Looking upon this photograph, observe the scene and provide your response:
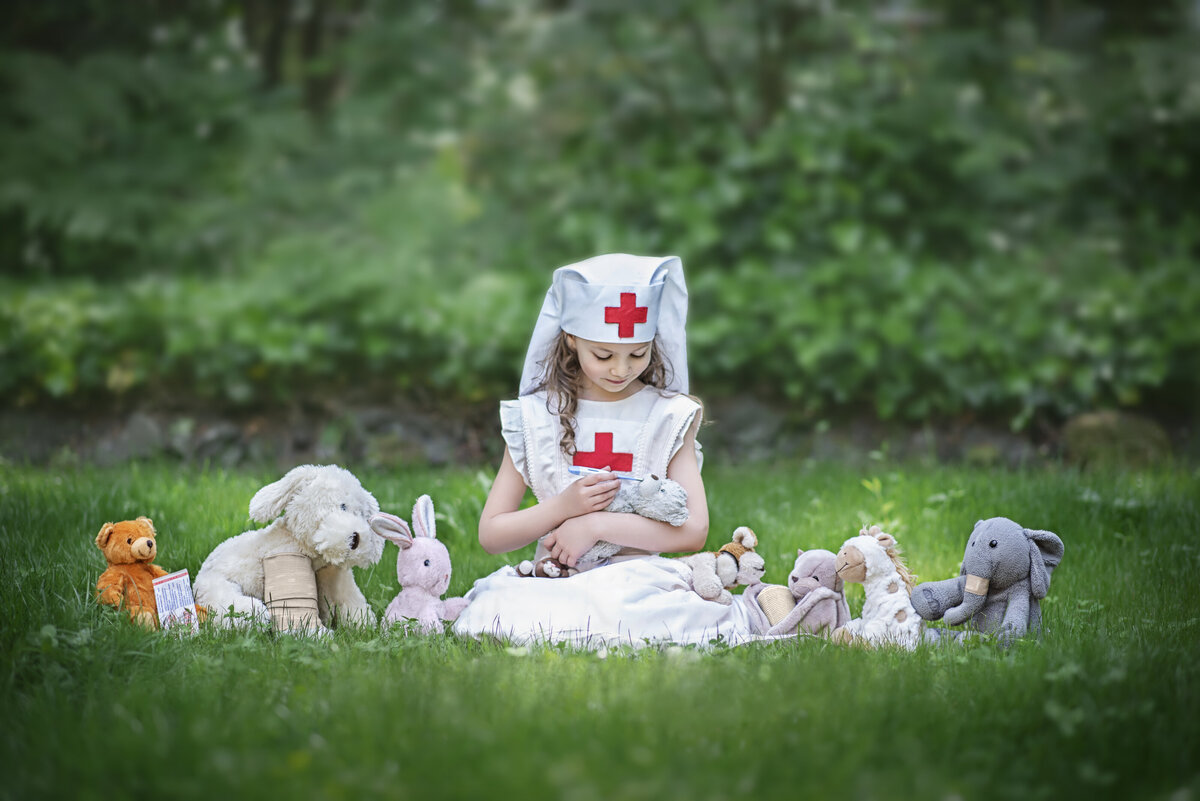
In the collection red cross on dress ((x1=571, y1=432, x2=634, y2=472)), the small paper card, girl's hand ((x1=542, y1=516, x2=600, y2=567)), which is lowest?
the small paper card

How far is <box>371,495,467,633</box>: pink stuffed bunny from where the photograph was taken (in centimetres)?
317

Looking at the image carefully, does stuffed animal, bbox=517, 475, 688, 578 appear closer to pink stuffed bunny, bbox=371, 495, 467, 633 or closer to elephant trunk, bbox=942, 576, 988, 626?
pink stuffed bunny, bbox=371, 495, 467, 633

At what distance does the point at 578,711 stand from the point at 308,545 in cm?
108

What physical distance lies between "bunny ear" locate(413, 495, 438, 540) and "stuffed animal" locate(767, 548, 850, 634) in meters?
1.04

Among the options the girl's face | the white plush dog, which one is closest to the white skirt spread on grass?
the white plush dog

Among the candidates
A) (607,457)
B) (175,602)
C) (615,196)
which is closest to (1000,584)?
(607,457)

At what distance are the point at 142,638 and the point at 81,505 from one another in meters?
1.58

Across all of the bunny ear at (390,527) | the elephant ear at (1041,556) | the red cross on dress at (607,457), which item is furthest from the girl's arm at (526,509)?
the elephant ear at (1041,556)

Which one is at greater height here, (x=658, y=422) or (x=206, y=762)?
(x=658, y=422)

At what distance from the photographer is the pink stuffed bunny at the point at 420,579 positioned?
3.17 metres

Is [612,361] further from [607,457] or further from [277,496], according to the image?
[277,496]

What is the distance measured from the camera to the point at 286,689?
2.56 meters

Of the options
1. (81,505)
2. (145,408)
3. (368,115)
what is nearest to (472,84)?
(368,115)

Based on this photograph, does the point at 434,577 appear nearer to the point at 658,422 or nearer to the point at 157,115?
the point at 658,422
